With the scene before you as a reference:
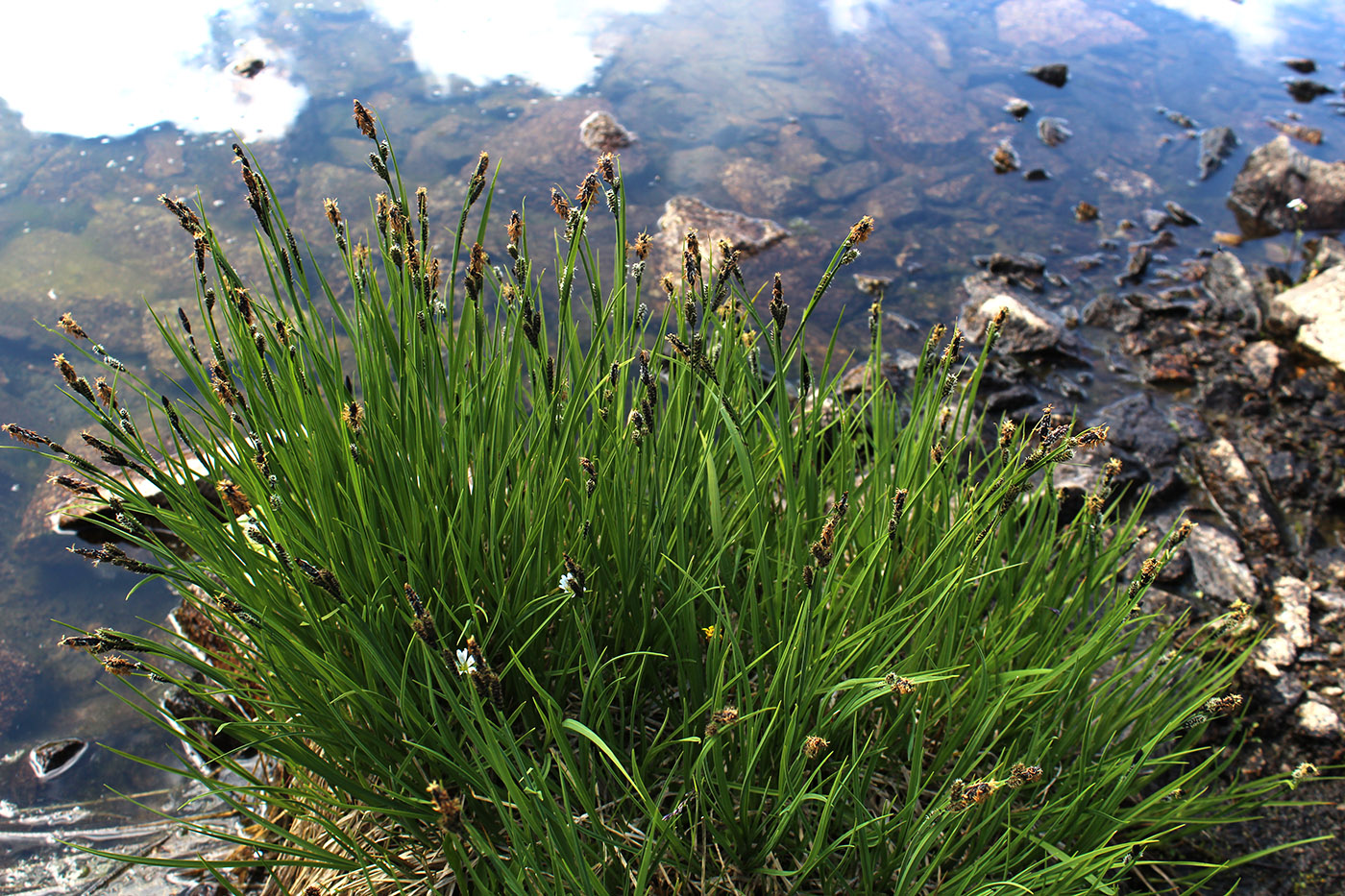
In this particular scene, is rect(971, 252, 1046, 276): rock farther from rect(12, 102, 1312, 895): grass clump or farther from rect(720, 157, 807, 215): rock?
rect(12, 102, 1312, 895): grass clump

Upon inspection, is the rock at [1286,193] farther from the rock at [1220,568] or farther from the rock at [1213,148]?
the rock at [1220,568]

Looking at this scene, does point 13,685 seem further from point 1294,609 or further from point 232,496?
point 1294,609

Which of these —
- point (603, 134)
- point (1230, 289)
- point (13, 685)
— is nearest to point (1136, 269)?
point (1230, 289)

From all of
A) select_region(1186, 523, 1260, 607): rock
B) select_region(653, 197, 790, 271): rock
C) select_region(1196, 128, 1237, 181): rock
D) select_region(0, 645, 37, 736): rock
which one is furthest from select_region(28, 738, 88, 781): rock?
select_region(1196, 128, 1237, 181): rock

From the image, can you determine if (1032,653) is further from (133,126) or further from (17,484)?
(133,126)

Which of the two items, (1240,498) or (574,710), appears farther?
(1240,498)

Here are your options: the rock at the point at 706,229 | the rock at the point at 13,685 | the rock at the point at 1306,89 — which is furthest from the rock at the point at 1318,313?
the rock at the point at 13,685

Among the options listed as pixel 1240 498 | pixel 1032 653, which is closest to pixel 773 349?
pixel 1032 653
